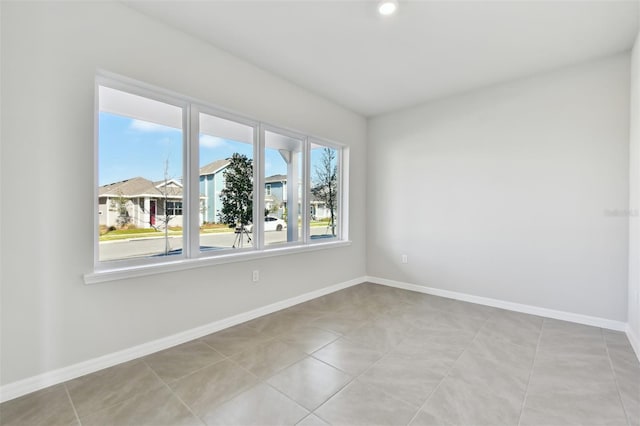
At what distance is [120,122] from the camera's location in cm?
232

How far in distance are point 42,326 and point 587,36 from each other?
4.87 metres

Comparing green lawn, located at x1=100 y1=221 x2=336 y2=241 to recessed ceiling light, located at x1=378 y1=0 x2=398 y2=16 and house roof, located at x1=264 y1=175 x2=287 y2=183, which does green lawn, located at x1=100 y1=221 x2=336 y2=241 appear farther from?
recessed ceiling light, located at x1=378 y1=0 x2=398 y2=16

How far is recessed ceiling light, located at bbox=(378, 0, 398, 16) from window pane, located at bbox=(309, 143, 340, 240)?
2034 mm

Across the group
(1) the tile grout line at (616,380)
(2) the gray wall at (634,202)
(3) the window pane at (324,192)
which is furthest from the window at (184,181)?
(2) the gray wall at (634,202)

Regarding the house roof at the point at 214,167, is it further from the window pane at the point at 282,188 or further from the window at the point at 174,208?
the window pane at the point at 282,188

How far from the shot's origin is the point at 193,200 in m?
2.68

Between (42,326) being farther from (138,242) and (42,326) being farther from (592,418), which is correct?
(592,418)

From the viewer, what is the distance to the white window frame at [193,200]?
2.18 metres

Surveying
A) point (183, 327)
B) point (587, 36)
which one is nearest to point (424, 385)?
point (183, 327)

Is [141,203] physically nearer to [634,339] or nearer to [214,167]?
[214,167]

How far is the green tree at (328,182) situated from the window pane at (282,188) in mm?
388

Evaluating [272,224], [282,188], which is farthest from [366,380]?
[282,188]

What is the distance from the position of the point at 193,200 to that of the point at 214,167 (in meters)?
0.43

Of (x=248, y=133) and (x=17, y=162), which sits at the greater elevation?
(x=248, y=133)
